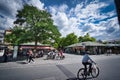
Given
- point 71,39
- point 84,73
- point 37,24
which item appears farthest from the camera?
point 71,39

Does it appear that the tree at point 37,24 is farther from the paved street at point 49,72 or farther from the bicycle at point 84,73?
the bicycle at point 84,73

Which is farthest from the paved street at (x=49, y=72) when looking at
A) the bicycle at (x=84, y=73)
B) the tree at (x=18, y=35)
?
the tree at (x=18, y=35)

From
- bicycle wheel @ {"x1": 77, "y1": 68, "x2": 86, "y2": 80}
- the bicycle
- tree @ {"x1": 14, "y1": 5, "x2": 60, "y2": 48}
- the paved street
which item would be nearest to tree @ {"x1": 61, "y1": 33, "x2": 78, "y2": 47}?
tree @ {"x1": 14, "y1": 5, "x2": 60, "y2": 48}

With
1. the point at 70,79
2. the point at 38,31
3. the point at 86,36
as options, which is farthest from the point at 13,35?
the point at 86,36

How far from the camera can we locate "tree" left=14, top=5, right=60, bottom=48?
83.8ft

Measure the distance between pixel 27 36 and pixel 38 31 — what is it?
8.43ft

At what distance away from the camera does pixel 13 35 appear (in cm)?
2662

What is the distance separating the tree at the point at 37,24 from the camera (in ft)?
83.8

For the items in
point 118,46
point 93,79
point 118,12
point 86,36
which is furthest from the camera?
point 86,36

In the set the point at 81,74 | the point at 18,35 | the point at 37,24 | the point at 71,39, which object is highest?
the point at 71,39

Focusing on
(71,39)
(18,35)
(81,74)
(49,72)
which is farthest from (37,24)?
(71,39)

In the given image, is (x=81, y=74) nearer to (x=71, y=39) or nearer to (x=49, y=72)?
(x=49, y=72)

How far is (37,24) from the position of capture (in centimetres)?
2508

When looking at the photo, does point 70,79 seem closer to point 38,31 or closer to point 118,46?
point 38,31
